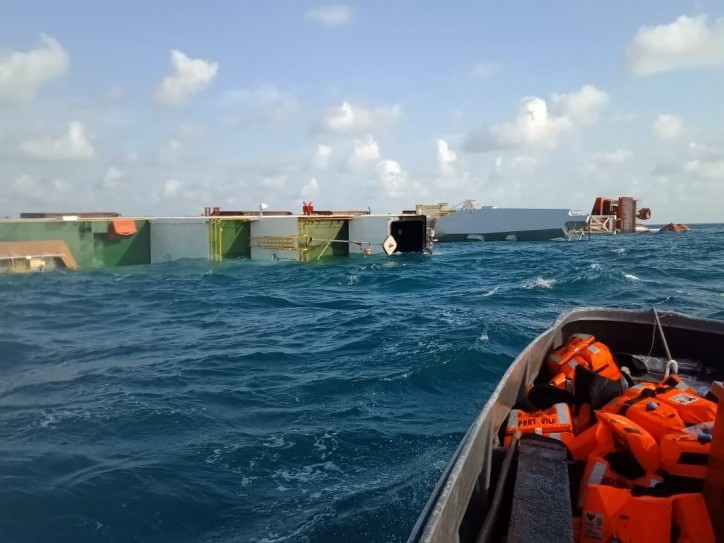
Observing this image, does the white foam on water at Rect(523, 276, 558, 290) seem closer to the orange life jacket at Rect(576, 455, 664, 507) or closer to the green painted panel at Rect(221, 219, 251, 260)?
the orange life jacket at Rect(576, 455, 664, 507)

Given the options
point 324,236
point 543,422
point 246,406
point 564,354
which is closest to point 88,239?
point 324,236

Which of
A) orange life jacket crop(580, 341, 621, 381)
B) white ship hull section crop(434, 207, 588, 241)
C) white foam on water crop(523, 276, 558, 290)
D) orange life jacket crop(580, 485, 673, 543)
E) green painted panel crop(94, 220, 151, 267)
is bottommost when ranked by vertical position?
white foam on water crop(523, 276, 558, 290)

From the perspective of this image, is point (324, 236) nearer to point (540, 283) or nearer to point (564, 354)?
point (540, 283)

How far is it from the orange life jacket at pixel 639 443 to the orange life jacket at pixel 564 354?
7.71 feet

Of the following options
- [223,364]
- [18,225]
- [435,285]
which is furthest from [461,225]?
[223,364]

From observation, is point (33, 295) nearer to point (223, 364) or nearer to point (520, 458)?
point (223, 364)

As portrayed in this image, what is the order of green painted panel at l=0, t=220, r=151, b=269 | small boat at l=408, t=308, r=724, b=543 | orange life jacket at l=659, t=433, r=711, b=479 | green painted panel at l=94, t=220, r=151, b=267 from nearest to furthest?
1. small boat at l=408, t=308, r=724, b=543
2. orange life jacket at l=659, t=433, r=711, b=479
3. green painted panel at l=0, t=220, r=151, b=269
4. green painted panel at l=94, t=220, r=151, b=267

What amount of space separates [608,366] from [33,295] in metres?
19.8

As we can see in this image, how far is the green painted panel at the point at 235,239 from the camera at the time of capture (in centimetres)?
3303

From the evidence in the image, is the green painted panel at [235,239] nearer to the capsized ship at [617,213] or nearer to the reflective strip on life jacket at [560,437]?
the reflective strip on life jacket at [560,437]

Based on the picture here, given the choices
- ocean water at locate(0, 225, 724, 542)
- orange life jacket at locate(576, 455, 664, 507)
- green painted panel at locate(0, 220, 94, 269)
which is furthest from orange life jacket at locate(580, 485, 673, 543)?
green painted panel at locate(0, 220, 94, 269)

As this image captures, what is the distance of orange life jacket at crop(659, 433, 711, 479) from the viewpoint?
10.1 feet

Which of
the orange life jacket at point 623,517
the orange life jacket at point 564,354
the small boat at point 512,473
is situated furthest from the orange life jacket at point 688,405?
the orange life jacket at point 564,354

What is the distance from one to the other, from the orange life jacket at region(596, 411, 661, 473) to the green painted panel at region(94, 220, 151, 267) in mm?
31816
